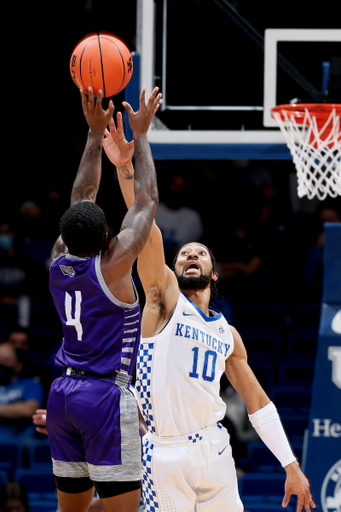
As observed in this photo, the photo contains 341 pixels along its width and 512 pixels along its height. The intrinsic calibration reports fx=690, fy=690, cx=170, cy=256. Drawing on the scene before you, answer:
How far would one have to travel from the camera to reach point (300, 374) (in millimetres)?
7711

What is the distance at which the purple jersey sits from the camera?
317cm

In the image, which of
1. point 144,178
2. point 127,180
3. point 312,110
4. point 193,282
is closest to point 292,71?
point 312,110

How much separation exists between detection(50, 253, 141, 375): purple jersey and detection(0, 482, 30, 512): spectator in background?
2823 millimetres

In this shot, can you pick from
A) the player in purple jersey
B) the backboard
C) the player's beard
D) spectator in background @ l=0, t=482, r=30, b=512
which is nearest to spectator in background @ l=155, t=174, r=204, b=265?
the backboard

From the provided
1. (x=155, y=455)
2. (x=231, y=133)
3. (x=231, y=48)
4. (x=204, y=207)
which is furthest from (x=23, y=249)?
(x=155, y=455)

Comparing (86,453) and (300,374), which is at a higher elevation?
(86,453)

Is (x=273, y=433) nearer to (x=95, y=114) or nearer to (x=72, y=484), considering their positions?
(x=72, y=484)

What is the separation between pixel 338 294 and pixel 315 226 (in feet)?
15.0

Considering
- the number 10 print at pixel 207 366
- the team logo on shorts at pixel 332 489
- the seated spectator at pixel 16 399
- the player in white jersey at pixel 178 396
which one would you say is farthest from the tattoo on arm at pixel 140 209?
the seated spectator at pixel 16 399

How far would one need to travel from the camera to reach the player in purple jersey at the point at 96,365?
3145 mm

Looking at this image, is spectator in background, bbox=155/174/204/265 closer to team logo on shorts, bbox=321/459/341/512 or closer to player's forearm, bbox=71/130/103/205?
team logo on shorts, bbox=321/459/341/512

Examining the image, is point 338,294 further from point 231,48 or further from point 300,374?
point 231,48

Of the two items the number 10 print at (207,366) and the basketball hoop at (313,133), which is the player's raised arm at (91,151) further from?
the basketball hoop at (313,133)

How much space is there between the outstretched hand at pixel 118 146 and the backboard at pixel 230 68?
4.64ft
